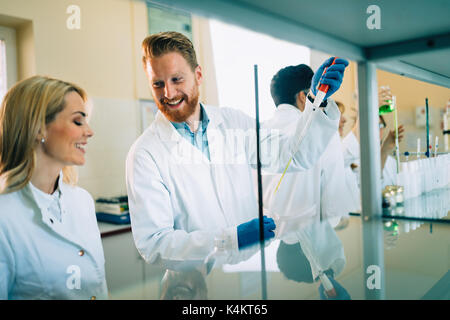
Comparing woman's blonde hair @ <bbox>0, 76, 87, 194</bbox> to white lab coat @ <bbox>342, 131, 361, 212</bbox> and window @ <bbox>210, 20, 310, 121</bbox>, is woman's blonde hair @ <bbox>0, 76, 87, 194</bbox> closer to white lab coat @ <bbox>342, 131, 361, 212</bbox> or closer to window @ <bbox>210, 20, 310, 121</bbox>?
window @ <bbox>210, 20, 310, 121</bbox>

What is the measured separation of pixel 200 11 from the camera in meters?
0.89

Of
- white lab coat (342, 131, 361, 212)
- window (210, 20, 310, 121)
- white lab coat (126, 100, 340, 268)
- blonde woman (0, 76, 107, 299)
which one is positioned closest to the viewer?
blonde woman (0, 76, 107, 299)

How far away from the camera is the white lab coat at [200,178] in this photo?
790 mm

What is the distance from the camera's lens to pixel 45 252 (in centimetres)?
69

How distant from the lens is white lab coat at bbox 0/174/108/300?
667 mm

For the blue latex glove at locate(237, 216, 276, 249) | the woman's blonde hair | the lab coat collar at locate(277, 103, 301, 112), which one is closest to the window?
the lab coat collar at locate(277, 103, 301, 112)

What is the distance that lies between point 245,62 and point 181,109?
0.24 meters

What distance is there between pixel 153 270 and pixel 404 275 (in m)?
0.50

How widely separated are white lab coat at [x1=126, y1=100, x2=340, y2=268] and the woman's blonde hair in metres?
0.19

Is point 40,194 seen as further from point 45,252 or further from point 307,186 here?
point 307,186

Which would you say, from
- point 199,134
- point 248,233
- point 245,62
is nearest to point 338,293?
point 248,233
